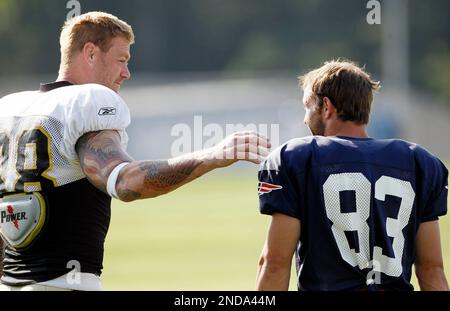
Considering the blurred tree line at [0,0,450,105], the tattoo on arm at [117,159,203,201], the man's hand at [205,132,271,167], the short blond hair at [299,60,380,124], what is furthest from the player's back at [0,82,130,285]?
the blurred tree line at [0,0,450,105]

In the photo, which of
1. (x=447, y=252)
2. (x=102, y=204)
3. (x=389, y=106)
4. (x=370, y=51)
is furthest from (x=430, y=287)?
(x=370, y=51)

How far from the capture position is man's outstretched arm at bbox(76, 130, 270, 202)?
4039 mm

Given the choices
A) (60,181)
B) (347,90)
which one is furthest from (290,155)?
(60,181)

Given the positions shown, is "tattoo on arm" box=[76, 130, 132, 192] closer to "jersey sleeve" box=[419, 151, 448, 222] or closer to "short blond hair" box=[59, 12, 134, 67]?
"short blond hair" box=[59, 12, 134, 67]

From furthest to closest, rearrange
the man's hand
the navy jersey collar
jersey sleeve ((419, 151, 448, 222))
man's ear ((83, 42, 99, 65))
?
man's ear ((83, 42, 99, 65)), the navy jersey collar, jersey sleeve ((419, 151, 448, 222)), the man's hand

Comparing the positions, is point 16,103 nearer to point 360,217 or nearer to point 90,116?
point 90,116

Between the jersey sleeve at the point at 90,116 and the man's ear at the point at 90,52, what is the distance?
0.48 meters

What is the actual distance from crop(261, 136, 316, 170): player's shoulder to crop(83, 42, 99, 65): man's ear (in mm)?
1221

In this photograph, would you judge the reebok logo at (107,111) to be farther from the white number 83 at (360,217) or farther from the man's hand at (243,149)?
the white number 83 at (360,217)

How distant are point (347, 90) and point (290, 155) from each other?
45 centimetres

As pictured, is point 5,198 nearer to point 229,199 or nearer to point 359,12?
point 229,199

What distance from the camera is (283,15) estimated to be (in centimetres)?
5512

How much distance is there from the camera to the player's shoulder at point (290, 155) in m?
4.33

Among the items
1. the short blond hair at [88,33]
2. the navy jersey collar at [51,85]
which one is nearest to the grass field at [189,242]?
the short blond hair at [88,33]
